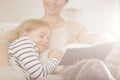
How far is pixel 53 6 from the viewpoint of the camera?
1.58 m

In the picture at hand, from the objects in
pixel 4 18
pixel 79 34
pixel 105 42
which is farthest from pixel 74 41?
pixel 4 18

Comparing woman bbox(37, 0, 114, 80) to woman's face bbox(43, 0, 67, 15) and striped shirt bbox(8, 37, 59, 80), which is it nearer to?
woman's face bbox(43, 0, 67, 15)

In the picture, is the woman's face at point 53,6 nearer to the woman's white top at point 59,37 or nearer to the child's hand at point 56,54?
the woman's white top at point 59,37

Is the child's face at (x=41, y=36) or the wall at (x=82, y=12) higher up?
the wall at (x=82, y=12)

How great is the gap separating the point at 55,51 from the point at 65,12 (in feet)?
0.70

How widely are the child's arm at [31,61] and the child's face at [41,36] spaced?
1.9 inches

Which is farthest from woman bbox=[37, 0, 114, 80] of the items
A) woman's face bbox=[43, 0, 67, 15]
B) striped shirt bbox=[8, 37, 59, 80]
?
striped shirt bbox=[8, 37, 59, 80]

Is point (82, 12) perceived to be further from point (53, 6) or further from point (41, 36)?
point (41, 36)

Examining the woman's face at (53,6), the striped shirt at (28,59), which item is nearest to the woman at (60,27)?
the woman's face at (53,6)

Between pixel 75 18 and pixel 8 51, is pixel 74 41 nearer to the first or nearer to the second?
pixel 75 18

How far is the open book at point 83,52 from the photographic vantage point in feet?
4.87

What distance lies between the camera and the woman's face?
158 centimetres

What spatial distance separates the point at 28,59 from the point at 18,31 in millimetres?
169

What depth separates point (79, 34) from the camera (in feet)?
5.14
